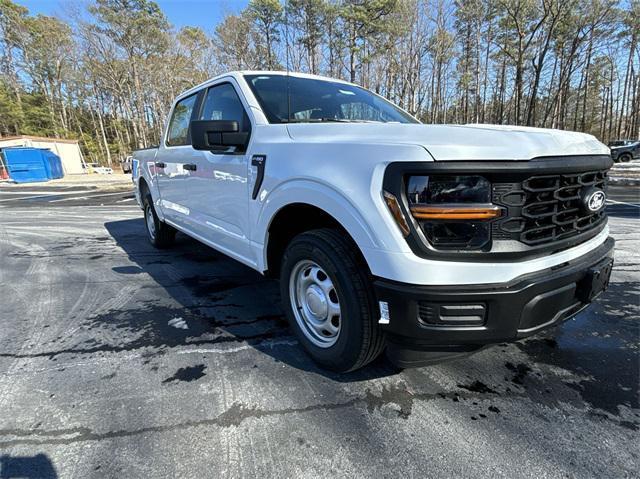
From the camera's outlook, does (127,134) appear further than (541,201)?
Yes

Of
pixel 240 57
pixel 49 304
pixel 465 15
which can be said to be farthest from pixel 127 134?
pixel 49 304

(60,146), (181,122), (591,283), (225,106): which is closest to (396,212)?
(591,283)

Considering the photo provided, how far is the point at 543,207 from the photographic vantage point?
1.69 metres

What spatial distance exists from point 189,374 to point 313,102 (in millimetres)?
2197

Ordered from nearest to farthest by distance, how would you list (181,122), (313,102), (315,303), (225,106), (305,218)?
(315,303) < (305,218) < (313,102) < (225,106) < (181,122)

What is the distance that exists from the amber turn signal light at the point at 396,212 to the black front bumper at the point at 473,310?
10.0 inches

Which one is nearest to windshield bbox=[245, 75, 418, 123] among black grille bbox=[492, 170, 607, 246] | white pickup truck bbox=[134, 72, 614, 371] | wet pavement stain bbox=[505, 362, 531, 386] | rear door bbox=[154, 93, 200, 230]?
white pickup truck bbox=[134, 72, 614, 371]

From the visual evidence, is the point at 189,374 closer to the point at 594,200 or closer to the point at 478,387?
the point at 478,387

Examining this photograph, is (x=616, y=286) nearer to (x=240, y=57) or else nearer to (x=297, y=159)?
(x=297, y=159)

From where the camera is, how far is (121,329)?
2877 mm

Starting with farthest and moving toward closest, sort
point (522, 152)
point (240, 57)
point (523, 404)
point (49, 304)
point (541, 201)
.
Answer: point (240, 57) < point (49, 304) < point (523, 404) < point (541, 201) < point (522, 152)

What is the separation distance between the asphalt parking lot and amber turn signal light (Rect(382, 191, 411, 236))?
3.33 ft

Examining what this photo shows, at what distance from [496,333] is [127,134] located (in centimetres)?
5971

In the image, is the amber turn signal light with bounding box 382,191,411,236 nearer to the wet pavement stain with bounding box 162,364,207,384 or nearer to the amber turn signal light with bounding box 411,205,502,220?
the amber turn signal light with bounding box 411,205,502,220
